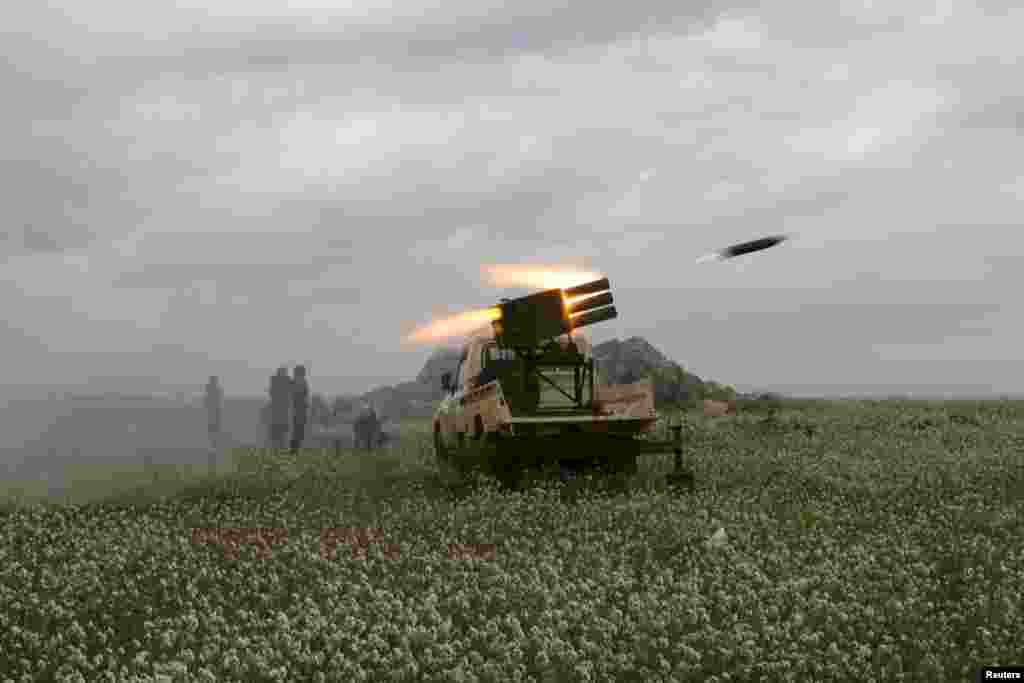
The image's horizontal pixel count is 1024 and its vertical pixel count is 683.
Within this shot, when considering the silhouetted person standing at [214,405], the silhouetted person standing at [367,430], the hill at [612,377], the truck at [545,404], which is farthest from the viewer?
the silhouetted person standing at [214,405]

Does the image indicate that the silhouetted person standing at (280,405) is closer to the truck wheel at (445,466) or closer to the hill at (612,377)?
the hill at (612,377)

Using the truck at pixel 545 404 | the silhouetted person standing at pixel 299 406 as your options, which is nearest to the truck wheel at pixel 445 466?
the truck at pixel 545 404

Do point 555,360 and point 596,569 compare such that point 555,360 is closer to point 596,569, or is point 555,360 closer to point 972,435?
point 596,569

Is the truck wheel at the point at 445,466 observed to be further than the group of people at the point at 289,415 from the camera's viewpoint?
No

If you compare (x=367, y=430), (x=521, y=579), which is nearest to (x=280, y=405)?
(x=367, y=430)

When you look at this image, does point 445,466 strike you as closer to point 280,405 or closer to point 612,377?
point 280,405

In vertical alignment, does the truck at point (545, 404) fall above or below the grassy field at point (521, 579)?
above

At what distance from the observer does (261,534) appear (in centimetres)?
1855

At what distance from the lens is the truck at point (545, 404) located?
23.1 m

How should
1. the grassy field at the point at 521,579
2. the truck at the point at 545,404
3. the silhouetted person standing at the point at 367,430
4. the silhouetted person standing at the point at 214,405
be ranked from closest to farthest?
1. the grassy field at the point at 521,579
2. the truck at the point at 545,404
3. the silhouetted person standing at the point at 367,430
4. the silhouetted person standing at the point at 214,405

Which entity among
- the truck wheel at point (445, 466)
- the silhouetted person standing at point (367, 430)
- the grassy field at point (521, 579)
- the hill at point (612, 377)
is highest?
the hill at point (612, 377)

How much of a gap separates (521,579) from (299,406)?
30.1 m

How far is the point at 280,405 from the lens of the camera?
52.7 meters

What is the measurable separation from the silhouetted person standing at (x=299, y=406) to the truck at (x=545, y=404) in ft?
51.0
